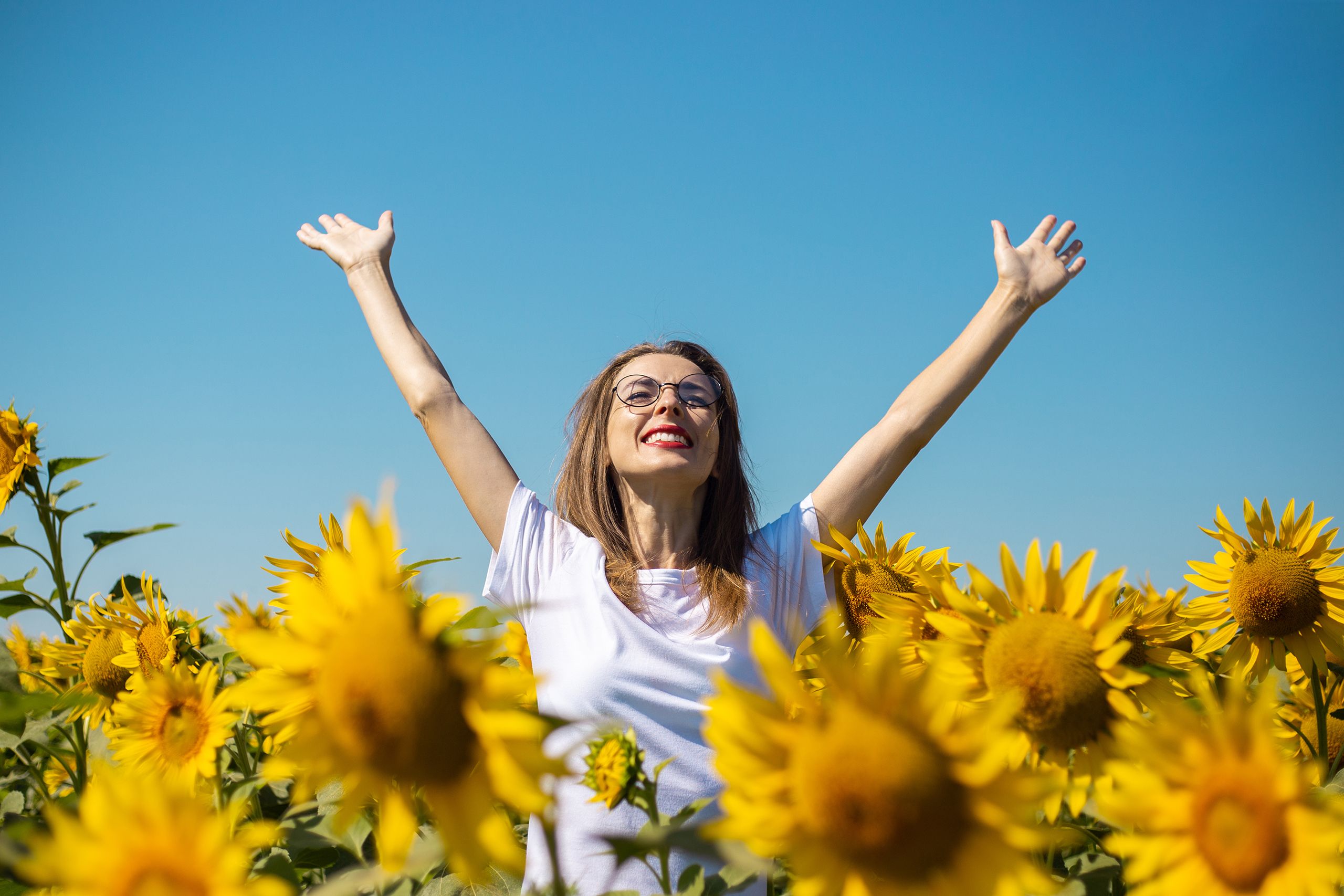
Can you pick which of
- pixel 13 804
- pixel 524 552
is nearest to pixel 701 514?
pixel 524 552

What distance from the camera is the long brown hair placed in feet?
9.39

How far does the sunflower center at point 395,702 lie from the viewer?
68 centimetres

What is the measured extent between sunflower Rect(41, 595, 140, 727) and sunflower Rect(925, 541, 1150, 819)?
231cm

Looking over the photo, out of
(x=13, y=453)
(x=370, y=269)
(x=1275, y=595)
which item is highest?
(x=370, y=269)

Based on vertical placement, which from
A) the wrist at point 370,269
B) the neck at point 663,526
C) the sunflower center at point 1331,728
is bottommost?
Answer: the sunflower center at point 1331,728

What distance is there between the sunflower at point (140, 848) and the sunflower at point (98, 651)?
2.04 meters

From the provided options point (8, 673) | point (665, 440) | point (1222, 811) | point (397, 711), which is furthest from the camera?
point (665, 440)

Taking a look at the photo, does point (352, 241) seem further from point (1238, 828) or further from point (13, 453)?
point (1238, 828)

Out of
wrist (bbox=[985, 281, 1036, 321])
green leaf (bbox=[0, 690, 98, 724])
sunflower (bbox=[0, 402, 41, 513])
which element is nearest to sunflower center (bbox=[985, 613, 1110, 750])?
green leaf (bbox=[0, 690, 98, 724])

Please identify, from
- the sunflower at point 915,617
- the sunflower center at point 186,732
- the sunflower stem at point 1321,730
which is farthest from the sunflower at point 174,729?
the sunflower stem at point 1321,730

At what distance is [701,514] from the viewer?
335cm

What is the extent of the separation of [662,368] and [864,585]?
3.76 ft

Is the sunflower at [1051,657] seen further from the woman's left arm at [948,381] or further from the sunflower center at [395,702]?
the woman's left arm at [948,381]

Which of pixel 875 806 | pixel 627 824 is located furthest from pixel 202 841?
pixel 627 824
